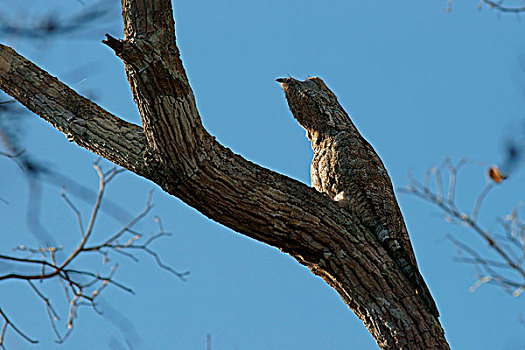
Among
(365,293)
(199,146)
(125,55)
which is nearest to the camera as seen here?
(125,55)

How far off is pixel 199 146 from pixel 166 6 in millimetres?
715

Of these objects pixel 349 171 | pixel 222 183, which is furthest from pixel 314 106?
pixel 222 183

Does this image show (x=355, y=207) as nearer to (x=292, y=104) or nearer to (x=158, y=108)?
(x=292, y=104)

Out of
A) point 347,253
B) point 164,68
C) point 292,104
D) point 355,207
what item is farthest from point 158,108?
point 292,104

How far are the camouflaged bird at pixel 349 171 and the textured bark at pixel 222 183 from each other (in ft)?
0.56

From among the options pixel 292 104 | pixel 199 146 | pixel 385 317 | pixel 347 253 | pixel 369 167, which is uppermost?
pixel 292 104

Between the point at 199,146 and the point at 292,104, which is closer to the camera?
the point at 199,146

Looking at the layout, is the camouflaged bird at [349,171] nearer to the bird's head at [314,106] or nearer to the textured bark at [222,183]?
the bird's head at [314,106]

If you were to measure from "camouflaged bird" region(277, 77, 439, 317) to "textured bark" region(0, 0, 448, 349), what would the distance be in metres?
0.17

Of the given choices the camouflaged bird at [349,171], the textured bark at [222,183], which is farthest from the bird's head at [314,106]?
the textured bark at [222,183]

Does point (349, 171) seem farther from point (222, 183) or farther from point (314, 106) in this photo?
point (222, 183)

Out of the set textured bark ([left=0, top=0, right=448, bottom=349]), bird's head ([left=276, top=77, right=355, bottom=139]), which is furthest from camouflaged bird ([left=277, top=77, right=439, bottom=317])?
textured bark ([left=0, top=0, right=448, bottom=349])

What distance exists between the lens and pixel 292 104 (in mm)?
5152

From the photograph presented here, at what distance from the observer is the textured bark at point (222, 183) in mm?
3227
